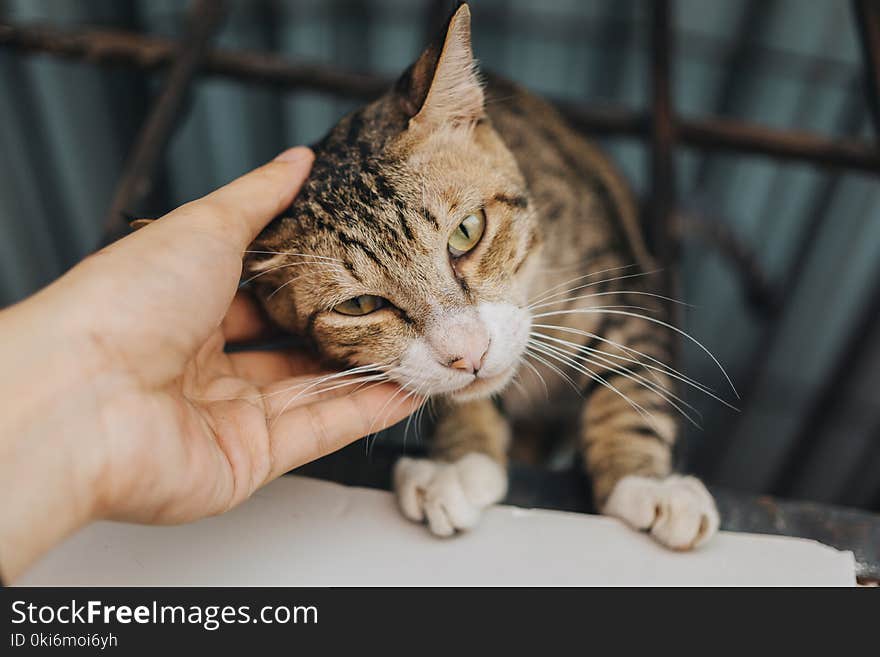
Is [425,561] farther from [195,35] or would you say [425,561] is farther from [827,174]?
[827,174]

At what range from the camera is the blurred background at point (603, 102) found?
2.12 m

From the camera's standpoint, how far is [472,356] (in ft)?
2.82

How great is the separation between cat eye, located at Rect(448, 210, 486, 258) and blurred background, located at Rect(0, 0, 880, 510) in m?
1.26

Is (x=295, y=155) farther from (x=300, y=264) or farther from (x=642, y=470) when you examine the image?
(x=642, y=470)

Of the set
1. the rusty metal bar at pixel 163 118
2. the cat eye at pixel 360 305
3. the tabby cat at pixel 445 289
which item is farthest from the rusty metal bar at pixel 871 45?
the rusty metal bar at pixel 163 118

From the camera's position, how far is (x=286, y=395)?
37.7 inches

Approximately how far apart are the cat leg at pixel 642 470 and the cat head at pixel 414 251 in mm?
263

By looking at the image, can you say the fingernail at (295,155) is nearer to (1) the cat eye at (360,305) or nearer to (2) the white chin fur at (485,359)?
(1) the cat eye at (360,305)

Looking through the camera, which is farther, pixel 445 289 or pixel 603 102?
pixel 603 102

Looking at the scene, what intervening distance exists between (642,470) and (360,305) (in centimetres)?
54

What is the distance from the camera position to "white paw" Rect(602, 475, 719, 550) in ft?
2.97

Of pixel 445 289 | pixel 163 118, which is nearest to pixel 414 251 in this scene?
pixel 445 289

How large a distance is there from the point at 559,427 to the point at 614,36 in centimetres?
152

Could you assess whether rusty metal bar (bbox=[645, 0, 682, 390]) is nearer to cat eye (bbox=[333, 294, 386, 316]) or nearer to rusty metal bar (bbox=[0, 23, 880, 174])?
rusty metal bar (bbox=[0, 23, 880, 174])
